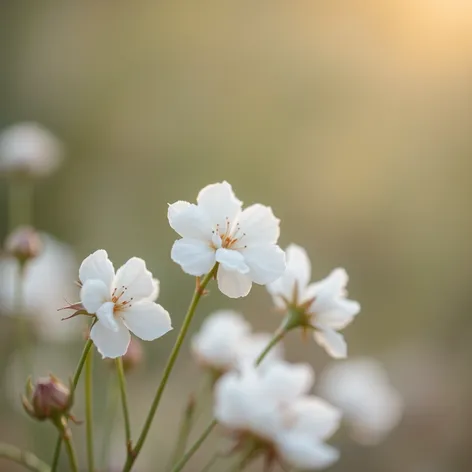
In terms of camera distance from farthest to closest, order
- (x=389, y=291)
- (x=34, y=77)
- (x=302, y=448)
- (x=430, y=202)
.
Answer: (x=34, y=77) < (x=430, y=202) < (x=389, y=291) < (x=302, y=448)

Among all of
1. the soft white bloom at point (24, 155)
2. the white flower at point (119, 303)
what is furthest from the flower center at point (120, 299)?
the soft white bloom at point (24, 155)

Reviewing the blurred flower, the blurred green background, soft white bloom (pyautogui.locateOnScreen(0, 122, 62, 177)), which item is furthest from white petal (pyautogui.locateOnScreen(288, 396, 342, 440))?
the blurred green background

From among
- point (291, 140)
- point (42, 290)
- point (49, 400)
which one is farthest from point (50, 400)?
point (291, 140)

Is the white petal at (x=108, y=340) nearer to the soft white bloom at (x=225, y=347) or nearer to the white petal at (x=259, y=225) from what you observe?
the white petal at (x=259, y=225)

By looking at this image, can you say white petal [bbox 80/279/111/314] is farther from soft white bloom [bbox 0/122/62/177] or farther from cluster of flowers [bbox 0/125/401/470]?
soft white bloom [bbox 0/122/62/177]

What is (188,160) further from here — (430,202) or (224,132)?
(430,202)

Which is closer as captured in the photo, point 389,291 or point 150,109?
point 389,291

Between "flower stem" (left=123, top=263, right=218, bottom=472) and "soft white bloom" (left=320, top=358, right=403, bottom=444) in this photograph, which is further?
"soft white bloom" (left=320, top=358, right=403, bottom=444)

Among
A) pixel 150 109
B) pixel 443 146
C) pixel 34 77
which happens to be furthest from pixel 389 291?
pixel 34 77
